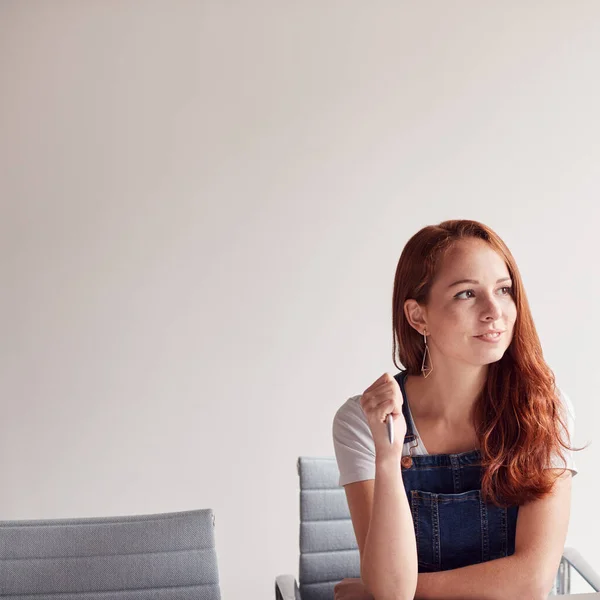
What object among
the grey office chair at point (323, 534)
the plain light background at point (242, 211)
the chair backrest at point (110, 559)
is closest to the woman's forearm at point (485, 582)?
the chair backrest at point (110, 559)

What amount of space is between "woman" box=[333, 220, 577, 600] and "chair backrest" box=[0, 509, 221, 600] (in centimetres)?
33

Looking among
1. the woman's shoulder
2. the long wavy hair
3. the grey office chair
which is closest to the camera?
the long wavy hair

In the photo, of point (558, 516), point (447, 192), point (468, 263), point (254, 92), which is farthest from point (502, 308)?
point (254, 92)

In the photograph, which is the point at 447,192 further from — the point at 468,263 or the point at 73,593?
the point at 73,593

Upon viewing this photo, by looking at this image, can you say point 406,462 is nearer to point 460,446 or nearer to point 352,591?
point 460,446

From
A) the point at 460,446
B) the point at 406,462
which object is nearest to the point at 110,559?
the point at 406,462

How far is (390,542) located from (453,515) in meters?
0.19

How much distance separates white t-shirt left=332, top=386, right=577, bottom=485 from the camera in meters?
1.62

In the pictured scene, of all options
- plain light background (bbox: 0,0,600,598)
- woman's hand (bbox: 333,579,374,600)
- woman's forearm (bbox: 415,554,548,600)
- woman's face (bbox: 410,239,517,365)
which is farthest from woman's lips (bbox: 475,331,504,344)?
plain light background (bbox: 0,0,600,598)

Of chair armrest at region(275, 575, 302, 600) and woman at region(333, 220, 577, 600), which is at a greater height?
woman at region(333, 220, 577, 600)

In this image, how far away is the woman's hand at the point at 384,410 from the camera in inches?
57.8

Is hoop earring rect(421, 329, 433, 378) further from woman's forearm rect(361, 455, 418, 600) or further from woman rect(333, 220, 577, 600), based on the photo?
woman's forearm rect(361, 455, 418, 600)

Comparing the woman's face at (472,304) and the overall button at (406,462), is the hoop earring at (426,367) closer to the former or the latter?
the woman's face at (472,304)

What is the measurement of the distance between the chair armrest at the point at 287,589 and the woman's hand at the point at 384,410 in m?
0.46
